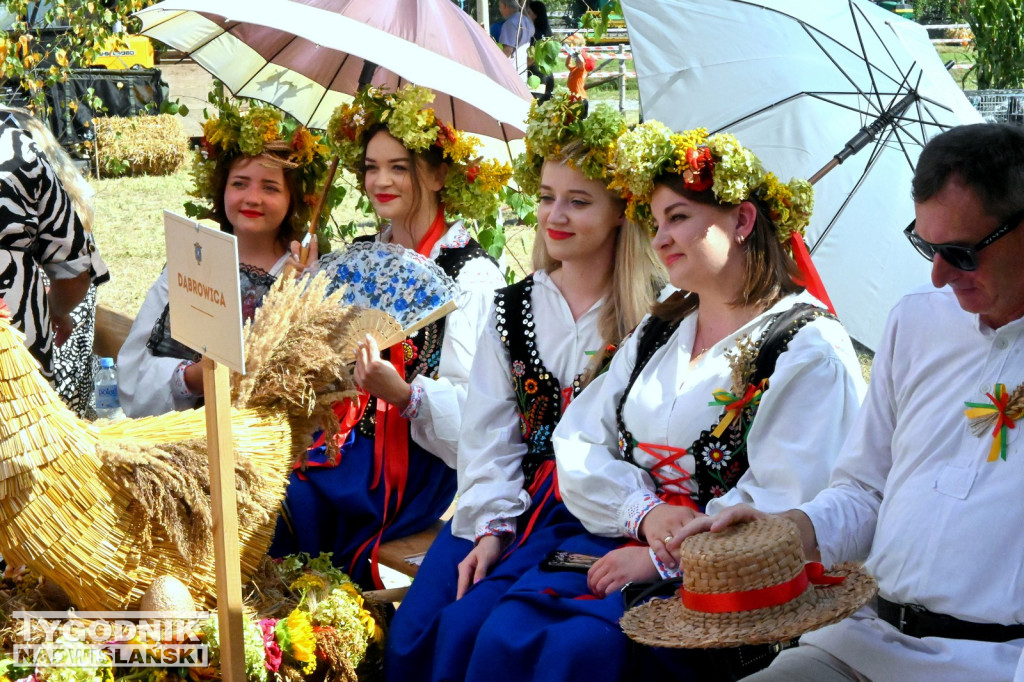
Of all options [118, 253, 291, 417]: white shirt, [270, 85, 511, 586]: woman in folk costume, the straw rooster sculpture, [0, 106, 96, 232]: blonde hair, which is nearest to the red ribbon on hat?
the straw rooster sculpture

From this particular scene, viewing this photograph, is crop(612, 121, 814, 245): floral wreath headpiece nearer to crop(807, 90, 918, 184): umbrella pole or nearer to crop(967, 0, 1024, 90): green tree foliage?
crop(807, 90, 918, 184): umbrella pole

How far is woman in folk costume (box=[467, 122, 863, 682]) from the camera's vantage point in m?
2.61

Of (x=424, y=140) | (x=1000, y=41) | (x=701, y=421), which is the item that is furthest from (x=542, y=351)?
(x=1000, y=41)

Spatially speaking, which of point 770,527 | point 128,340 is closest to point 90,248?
point 128,340

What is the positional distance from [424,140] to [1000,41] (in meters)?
7.63

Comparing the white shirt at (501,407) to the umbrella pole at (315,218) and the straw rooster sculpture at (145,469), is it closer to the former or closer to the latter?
the straw rooster sculpture at (145,469)

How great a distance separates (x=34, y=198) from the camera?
131 inches

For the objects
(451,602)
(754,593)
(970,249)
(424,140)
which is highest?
(424,140)

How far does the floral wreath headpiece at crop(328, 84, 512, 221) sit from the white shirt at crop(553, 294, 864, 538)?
1027 millimetres

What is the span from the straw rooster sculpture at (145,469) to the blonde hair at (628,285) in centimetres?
76

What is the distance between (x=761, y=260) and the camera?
286 cm

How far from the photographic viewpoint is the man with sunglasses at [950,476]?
2137mm

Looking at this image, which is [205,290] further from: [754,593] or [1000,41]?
[1000,41]

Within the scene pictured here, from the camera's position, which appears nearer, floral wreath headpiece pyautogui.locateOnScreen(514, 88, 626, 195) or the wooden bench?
floral wreath headpiece pyautogui.locateOnScreen(514, 88, 626, 195)
